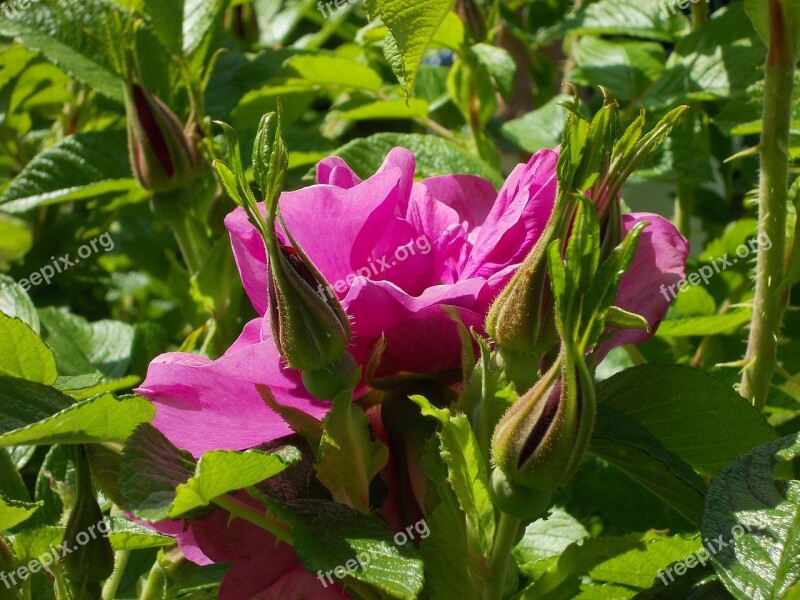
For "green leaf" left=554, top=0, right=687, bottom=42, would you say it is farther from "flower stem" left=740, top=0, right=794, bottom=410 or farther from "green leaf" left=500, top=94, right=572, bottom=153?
"flower stem" left=740, top=0, right=794, bottom=410

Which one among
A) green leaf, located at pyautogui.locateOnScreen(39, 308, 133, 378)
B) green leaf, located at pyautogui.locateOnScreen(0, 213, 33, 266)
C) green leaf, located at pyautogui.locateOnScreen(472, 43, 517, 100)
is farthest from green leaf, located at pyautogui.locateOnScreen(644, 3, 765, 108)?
→ green leaf, located at pyautogui.locateOnScreen(0, 213, 33, 266)

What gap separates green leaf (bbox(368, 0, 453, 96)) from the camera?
0.47m

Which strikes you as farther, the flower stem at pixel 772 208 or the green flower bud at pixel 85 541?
the flower stem at pixel 772 208

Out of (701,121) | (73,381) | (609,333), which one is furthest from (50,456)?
(701,121)

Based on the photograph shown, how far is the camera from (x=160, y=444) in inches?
15.9

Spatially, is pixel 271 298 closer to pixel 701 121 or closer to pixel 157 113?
pixel 157 113

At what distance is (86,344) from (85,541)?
49 centimetres

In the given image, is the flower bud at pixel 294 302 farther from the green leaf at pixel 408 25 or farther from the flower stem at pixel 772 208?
the flower stem at pixel 772 208

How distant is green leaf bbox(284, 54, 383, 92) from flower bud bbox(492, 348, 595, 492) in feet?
2.30

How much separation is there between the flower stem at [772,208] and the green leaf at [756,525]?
0.17 meters

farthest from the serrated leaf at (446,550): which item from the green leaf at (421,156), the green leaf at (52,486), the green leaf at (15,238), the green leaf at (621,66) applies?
the green leaf at (15,238)

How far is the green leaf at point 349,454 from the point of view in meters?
0.41

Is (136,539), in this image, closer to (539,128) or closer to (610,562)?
(610,562)

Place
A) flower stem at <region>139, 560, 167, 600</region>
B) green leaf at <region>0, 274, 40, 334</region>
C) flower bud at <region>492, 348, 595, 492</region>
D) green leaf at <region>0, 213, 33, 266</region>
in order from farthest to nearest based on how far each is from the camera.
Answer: green leaf at <region>0, 213, 33, 266</region> → green leaf at <region>0, 274, 40, 334</region> → flower stem at <region>139, 560, 167, 600</region> → flower bud at <region>492, 348, 595, 492</region>
